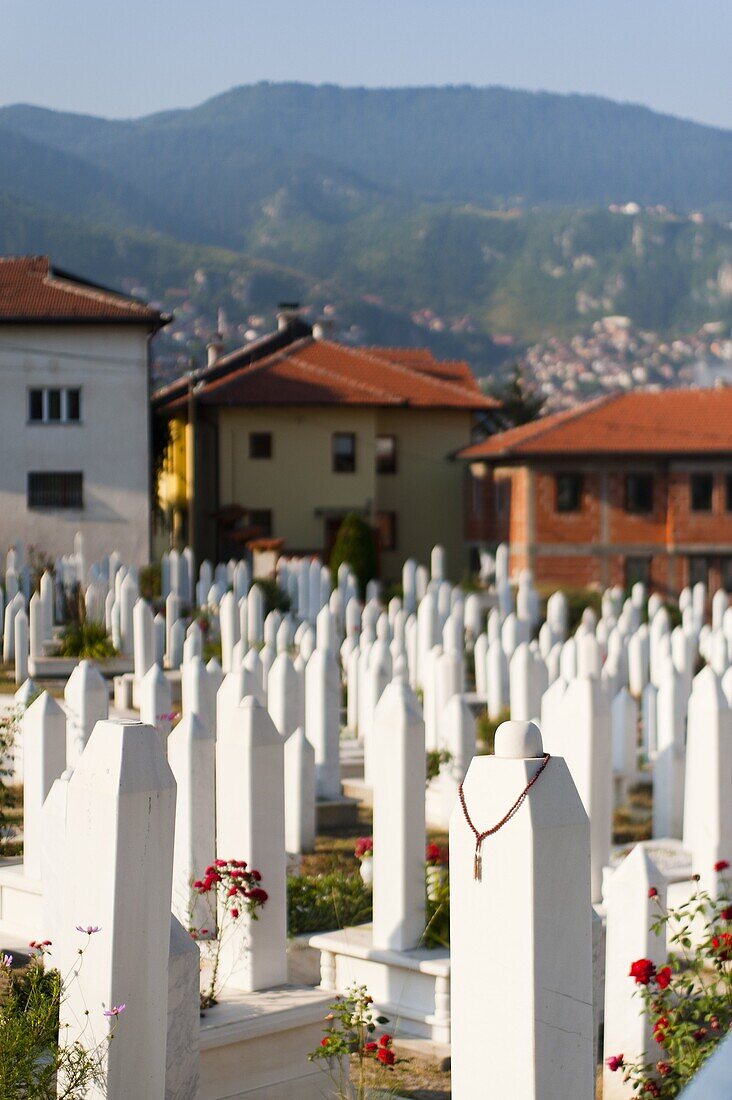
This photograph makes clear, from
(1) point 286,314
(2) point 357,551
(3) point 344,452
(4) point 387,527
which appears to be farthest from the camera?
(1) point 286,314

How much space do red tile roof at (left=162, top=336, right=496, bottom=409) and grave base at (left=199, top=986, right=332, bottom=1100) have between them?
37.7m

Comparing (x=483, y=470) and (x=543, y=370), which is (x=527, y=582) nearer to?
(x=483, y=470)

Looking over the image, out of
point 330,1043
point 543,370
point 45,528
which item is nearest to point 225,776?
point 330,1043

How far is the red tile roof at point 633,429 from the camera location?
133 ft

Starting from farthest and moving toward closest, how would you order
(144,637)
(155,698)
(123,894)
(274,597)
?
(274,597) → (144,637) → (155,698) → (123,894)

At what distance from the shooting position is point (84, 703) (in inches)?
322

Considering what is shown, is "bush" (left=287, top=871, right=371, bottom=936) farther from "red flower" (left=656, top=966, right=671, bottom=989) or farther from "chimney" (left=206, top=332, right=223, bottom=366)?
"chimney" (left=206, top=332, right=223, bottom=366)

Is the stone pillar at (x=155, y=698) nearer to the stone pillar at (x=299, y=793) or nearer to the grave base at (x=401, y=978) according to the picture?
the stone pillar at (x=299, y=793)

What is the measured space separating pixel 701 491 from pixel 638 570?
2.61m

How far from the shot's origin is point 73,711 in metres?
8.25

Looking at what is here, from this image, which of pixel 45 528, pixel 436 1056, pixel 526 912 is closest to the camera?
pixel 526 912

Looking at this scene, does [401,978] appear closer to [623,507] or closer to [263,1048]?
[263,1048]

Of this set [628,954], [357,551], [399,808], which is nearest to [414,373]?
[357,551]

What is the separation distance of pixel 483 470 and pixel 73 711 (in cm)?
3617
